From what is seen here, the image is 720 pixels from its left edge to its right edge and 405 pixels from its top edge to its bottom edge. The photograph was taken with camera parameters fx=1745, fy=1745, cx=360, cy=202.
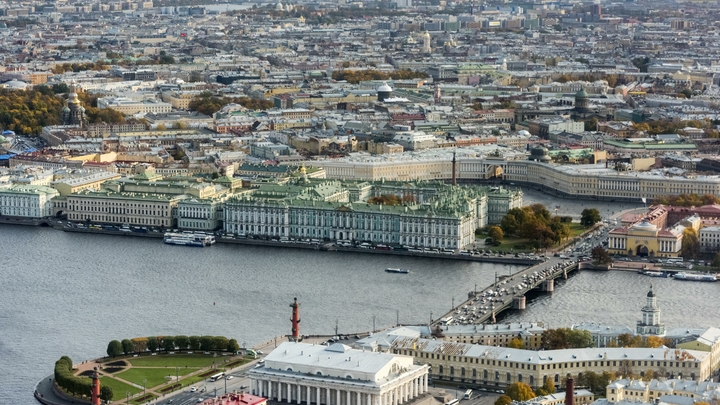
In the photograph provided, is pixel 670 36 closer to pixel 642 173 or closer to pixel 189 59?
pixel 189 59

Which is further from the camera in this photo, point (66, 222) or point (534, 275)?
point (66, 222)

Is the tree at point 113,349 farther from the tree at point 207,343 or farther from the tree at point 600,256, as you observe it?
the tree at point 600,256

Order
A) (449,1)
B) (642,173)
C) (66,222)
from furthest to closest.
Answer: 1. (449,1)
2. (642,173)
3. (66,222)

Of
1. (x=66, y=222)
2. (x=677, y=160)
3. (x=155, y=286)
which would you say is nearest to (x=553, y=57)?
(x=677, y=160)

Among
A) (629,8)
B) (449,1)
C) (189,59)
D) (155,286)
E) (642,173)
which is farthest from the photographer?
(449,1)

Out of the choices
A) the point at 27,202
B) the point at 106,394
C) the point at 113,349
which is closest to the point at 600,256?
the point at 113,349

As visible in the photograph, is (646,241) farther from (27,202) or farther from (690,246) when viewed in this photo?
(27,202)

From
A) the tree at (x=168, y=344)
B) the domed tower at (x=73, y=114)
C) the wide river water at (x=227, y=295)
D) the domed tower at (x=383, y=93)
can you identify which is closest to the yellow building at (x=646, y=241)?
the wide river water at (x=227, y=295)
